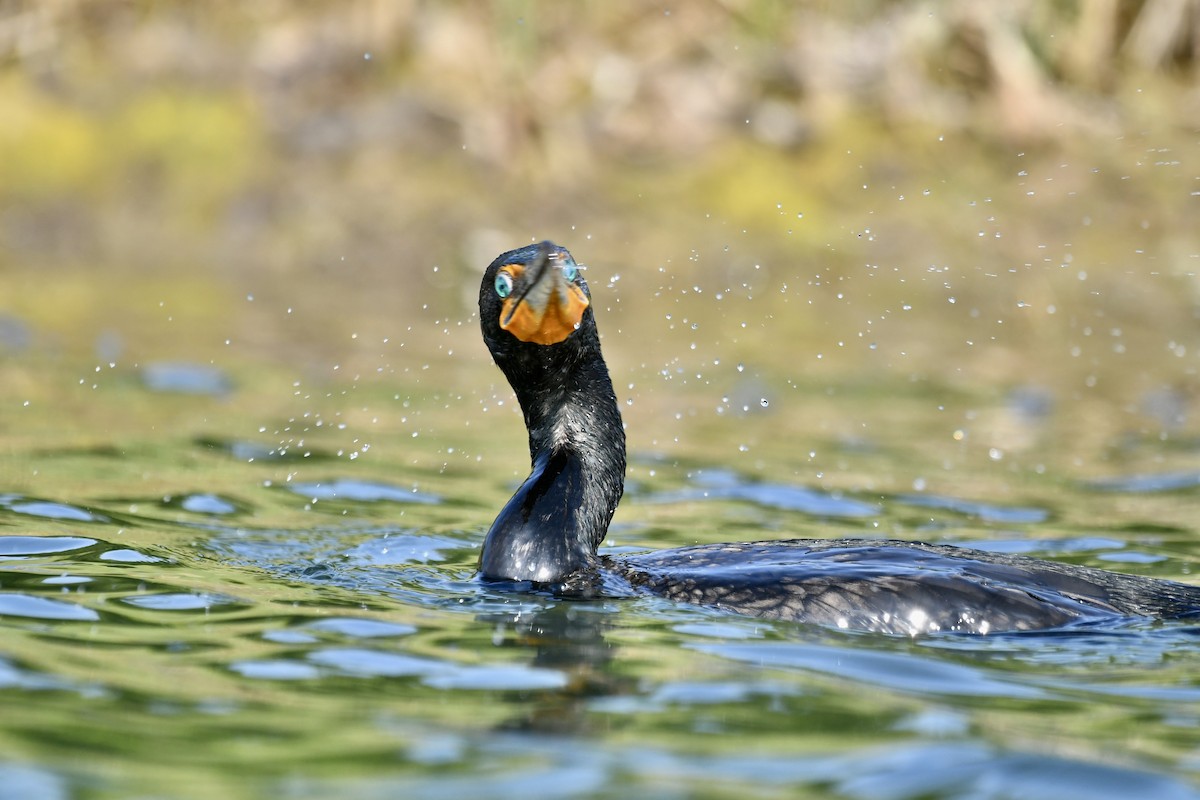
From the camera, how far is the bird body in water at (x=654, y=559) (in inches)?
176

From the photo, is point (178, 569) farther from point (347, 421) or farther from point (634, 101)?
point (634, 101)

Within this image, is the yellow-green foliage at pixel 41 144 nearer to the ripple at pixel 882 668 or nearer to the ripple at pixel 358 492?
the ripple at pixel 358 492

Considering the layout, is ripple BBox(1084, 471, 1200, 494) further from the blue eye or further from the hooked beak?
the blue eye

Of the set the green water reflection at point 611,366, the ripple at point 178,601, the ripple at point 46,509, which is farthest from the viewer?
the ripple at point 46,509

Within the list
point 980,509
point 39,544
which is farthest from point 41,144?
point 980,509

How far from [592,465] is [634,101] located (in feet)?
33.2

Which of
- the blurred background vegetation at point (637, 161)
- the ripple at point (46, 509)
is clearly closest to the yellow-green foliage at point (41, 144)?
the blurred background vegetation at point (637, 161)

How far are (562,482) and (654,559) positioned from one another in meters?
0.39

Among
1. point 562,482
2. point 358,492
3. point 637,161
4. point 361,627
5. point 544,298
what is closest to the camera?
point 361,627

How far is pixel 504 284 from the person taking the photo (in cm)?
505

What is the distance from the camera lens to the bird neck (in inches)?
194

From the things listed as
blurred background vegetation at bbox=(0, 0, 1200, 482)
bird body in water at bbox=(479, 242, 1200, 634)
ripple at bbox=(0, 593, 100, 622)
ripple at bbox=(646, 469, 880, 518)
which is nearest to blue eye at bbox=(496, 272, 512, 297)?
bird body in water at bbox=(479, 242, 1200, 634)

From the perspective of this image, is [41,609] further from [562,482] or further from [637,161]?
[637,161]

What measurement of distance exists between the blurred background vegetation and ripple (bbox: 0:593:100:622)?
762cm
